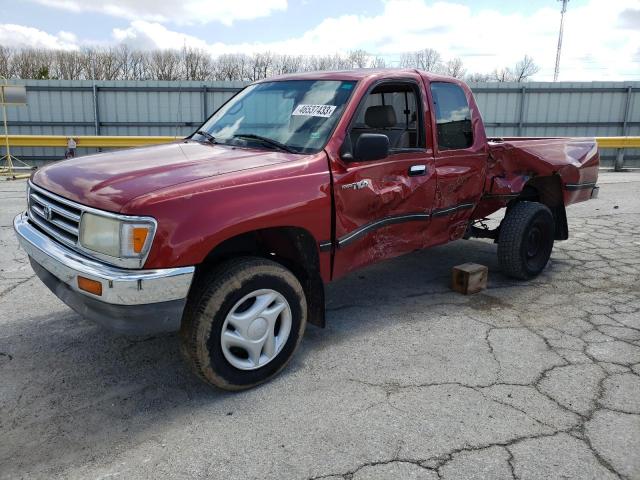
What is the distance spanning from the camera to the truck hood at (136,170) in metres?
2.76

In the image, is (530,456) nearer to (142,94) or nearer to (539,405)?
(539,405)

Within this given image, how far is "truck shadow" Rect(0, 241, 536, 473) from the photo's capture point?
2.67 meters

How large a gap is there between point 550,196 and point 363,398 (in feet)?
11.7

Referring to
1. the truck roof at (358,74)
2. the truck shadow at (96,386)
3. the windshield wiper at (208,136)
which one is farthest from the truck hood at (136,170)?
the truck shadow at (96,386)

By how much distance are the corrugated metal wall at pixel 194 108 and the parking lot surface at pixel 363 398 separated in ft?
44.2

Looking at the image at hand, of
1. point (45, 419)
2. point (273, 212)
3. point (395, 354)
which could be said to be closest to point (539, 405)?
point (395, 354)

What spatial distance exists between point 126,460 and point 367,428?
119 cm

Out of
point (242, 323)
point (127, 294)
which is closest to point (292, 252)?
point (242, 323)

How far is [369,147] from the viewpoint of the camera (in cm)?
344

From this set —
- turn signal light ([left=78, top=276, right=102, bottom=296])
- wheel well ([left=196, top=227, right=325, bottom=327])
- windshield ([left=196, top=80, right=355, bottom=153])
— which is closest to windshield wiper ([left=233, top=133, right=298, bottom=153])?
windshield ([left=196, top=80, right=355, bottom=153])

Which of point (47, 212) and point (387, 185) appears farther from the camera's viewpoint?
point (387, 185)

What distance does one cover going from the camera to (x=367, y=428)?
2760mm

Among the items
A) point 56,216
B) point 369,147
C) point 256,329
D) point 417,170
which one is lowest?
point 256,329

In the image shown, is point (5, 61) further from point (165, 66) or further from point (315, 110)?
point (315, 110)
